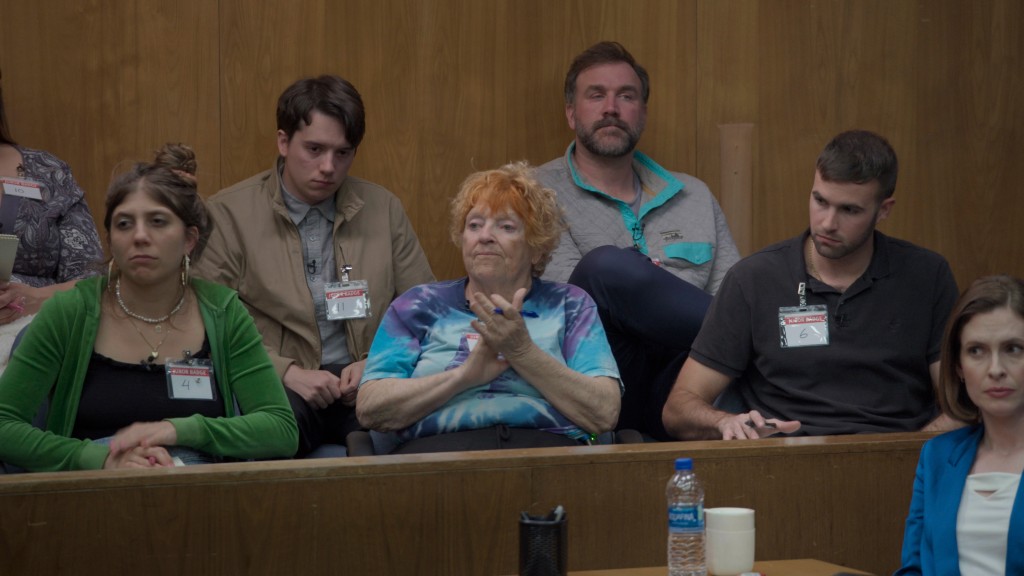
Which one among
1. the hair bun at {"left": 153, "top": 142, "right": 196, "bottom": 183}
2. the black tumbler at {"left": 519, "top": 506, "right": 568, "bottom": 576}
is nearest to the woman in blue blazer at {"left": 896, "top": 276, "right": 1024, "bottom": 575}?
the black tumbler at {"left": 519, "top": 506, "right": 568, "bottom": 576}

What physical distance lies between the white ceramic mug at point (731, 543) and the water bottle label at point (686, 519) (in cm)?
4

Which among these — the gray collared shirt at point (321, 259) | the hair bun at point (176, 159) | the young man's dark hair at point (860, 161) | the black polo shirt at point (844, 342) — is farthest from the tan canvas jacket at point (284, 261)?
the young man's dark hair at point (860, 161)

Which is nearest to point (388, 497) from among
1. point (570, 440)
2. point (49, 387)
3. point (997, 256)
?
point (570, 440)

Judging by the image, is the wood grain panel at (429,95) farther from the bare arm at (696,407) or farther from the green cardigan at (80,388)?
the green cardigan at (80,388)

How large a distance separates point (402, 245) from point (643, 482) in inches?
62.1

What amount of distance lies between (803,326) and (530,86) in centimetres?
177

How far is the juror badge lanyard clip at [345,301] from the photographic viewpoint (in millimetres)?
3506

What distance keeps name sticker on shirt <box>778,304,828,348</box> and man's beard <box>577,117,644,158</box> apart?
1.13 meters

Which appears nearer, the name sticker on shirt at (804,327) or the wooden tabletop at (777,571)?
the wooden tabletop at (777,571)

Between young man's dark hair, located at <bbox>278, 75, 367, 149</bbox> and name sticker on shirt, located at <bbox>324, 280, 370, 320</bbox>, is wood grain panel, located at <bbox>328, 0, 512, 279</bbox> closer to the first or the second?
young man's dark hair, located at <bbox>278, 75, 367, 149</bbox>

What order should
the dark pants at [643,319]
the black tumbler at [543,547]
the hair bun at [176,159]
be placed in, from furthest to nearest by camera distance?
the dark pants at [643,319]
the hair bun at [176,159]
the black tumbler at [543,547]

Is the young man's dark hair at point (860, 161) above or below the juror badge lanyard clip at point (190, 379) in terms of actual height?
above

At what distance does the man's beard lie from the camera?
13.0 feet

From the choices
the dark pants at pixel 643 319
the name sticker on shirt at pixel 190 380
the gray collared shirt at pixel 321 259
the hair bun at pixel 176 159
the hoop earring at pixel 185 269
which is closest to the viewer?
the name sticker on shirt at pixel 190 380
